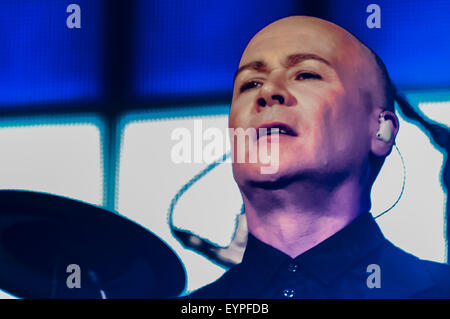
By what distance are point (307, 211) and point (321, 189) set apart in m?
0.09

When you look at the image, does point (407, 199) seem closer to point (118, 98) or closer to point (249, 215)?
point (249, 215)

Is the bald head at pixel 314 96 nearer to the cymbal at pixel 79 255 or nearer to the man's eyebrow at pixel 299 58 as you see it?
the man's eyebrow at pixel 299 58

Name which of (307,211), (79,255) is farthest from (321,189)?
(79,255)

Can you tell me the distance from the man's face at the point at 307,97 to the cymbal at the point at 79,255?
0.41 meters

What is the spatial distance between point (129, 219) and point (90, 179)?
21cm

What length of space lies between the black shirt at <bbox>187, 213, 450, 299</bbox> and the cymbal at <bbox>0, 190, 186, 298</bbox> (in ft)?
1.30

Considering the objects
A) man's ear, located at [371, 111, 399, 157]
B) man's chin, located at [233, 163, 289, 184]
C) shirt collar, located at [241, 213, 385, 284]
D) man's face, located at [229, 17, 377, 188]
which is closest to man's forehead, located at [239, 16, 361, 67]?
man's face, located at [229, 17, 377, 188]

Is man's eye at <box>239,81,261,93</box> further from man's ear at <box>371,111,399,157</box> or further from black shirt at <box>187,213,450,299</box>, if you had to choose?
A: black shirt at <box>187,213,450,299</box>

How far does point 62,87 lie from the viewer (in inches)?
108

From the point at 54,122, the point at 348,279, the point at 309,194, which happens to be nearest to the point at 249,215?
the point at 309,194

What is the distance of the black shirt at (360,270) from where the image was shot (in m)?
2.43

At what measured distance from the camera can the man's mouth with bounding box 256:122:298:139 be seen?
2.45m

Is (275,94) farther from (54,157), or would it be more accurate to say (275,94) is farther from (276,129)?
(54,157)
